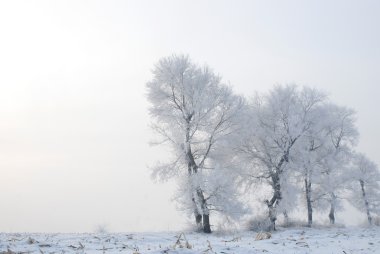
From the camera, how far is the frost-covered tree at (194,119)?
25047 millimetres

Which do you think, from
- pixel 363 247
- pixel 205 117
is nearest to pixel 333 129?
pixel 205 117

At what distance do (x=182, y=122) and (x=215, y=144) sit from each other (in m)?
2.35

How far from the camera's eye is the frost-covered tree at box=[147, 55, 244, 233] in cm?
2505

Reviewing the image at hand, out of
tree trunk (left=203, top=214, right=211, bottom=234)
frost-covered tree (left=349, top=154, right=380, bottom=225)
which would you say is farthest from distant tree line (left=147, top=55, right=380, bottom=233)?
frost-covered tree (left=349, top=154, right=380, bottom=225)

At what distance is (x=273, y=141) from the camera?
3011 centimetres

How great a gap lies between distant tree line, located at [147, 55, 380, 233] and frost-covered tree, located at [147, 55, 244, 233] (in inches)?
2.3

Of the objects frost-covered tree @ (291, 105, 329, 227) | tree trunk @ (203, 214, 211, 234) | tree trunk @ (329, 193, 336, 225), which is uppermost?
frost-covered tree @ (291, 105, 329, 227)

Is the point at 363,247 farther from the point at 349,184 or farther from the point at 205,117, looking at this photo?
the point at 349,184

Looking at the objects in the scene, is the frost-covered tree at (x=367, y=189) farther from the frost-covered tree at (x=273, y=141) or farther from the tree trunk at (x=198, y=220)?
the tree trunk at (x=198, y=220)

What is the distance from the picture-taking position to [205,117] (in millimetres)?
25641

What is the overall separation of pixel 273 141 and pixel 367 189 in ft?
56.6

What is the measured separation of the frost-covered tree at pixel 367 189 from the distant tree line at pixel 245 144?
4.01m

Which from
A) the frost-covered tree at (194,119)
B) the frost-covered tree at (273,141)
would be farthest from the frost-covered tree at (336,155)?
the frost-covered tree at (194,119)

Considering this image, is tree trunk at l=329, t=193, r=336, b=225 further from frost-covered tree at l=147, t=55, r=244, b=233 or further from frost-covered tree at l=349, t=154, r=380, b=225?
frost-covered tree at l=147, t=55, r=244, b=233
